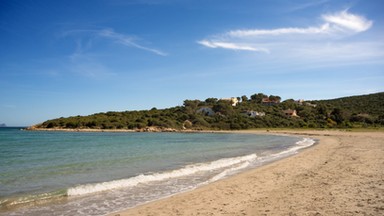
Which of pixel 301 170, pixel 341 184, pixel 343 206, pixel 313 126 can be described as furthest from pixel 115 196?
pixel 313 126

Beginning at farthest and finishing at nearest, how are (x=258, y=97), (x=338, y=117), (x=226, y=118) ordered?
(x=258, y=97) → (x=226, y=118) → (x=338, y=117)

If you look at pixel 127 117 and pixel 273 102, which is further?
pixel 273 102

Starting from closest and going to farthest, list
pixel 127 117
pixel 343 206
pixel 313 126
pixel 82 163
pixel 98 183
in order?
pixel 343 206
pixel 98 183
pixel 82 163
pixel 313 126
pixel 127 117

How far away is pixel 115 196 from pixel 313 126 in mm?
78497

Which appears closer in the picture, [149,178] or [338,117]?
[149,178]

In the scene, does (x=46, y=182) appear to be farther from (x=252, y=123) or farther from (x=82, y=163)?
(x=252, y=123)

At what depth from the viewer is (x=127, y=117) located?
→ 101 m

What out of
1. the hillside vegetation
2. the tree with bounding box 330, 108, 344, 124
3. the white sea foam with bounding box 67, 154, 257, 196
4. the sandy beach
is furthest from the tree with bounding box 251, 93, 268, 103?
the sandy beach

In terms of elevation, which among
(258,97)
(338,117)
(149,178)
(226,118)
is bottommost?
(149,178)

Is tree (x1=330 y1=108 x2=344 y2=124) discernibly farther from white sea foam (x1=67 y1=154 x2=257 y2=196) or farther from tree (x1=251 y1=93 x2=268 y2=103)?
white sea foam (x1=67 y1=154 x2=257 y2=196)

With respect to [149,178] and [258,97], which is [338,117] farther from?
[149,178]

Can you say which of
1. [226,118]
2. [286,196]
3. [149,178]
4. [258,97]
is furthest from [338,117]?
[286,196]

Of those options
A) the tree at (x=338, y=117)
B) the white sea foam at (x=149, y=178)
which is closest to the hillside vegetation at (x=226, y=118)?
the tree at (x=338, y=117)

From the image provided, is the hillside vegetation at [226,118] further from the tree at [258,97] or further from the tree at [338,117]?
the tree at [258,97]
